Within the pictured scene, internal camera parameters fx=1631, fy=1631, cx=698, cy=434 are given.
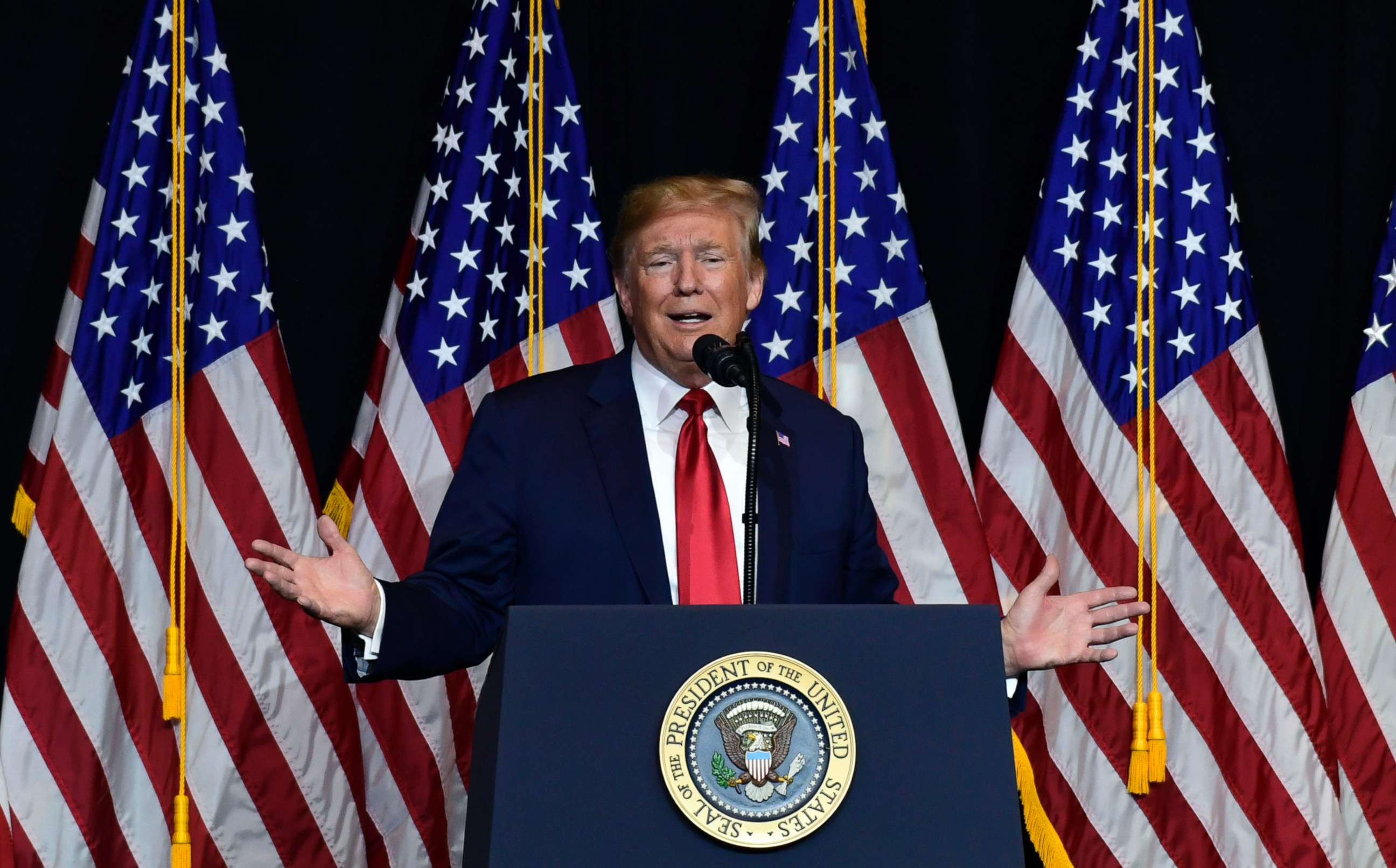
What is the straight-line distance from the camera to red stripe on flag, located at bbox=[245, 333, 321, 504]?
12.2 feet

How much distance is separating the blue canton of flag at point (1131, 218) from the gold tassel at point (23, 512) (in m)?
2.38

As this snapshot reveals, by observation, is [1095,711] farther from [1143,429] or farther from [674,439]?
[674,439]

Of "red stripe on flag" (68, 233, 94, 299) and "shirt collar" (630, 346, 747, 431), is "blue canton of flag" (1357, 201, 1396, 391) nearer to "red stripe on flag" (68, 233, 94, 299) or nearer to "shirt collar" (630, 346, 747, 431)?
"shirt collar" (630, 346, 747, 431)

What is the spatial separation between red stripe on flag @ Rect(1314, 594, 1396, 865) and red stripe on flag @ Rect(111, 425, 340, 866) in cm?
232

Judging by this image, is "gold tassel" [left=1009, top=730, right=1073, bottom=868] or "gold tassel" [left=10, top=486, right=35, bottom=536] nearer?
Result: "gold tassel" [left=10, top=486, right=35, bottom=536]

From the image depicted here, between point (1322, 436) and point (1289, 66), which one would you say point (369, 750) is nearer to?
point (1322, 436)

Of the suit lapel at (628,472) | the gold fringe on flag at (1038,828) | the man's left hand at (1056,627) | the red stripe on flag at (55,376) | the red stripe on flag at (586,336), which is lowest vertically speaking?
the gold fringe on flag at (1038,828)

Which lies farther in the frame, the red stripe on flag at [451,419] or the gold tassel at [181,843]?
the red stripe on flag at [451,419]

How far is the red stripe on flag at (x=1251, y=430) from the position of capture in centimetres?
377

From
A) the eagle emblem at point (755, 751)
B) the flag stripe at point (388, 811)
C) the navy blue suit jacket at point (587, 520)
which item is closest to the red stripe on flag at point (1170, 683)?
the navy blue suit jacket at point (587, 520)

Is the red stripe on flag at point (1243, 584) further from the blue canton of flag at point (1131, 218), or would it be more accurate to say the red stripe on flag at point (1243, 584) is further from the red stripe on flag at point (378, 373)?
the red stripe on flag at point (378, 373)

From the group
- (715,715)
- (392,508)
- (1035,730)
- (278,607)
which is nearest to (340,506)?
(392,508)

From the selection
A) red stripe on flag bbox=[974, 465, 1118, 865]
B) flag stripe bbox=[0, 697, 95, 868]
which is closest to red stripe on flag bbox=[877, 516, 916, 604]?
red stripe on flag bbox=[974, 465, 1118, 865]

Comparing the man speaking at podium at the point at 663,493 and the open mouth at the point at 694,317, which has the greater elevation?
the open mouth at the point at 694,317
